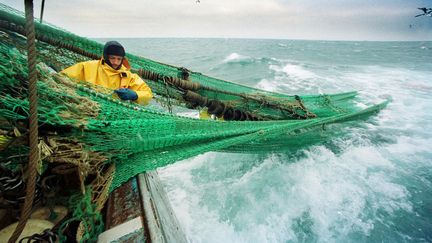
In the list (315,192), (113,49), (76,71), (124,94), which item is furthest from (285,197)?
(76,71)

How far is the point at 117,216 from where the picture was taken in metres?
1.75

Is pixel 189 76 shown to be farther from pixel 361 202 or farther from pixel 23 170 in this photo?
pixel 361 202

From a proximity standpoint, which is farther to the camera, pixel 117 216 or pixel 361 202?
pixel 361 202

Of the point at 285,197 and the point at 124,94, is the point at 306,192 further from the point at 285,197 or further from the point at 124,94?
the point at 124,94

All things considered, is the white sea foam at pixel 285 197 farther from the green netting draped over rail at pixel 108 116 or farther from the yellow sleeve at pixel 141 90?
the yellow sleeve at pixel 141 90

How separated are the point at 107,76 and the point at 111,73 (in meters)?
0.07

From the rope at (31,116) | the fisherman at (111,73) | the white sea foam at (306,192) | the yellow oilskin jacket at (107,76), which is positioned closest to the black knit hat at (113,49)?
the fisherman at (111,73)

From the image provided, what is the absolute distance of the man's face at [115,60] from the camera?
291 centimetres

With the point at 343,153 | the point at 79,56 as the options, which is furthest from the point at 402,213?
the point at 79,56

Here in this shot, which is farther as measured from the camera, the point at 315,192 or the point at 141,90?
the point at 315,192

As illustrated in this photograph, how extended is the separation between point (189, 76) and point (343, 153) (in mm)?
3874

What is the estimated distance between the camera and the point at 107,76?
2.88 metres

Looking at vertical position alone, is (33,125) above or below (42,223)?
above

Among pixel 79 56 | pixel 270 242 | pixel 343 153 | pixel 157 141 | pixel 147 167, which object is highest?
pixel 79 56
